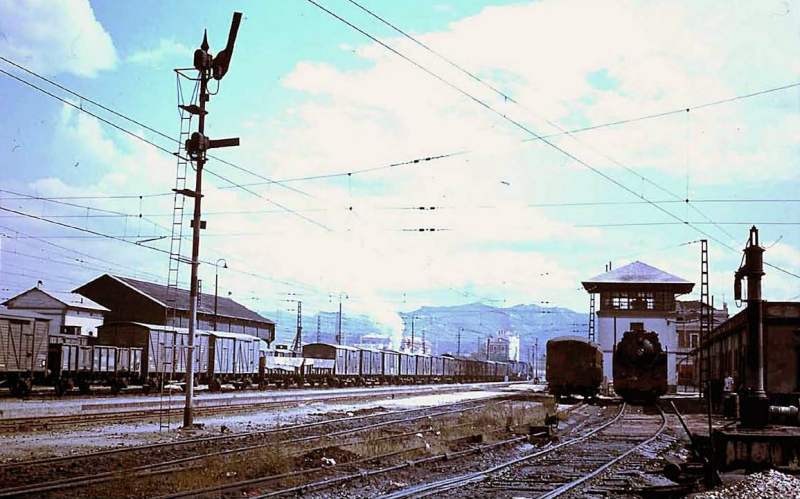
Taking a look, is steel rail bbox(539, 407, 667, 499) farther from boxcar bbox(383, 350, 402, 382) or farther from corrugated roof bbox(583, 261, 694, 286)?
boxcar bbox(383, 350, 402, 382)


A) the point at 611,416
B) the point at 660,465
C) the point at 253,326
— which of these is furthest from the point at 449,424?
the point at 253,326

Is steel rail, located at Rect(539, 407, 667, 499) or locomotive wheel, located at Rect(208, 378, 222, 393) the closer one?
steel rail, located at Rect(539, 407, 667, 499)

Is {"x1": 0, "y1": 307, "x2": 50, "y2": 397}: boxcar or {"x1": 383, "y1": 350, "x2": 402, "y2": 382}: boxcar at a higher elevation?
{"x1": 0, "y1": 307, "x2": 50, "y2": 397}: boxcar

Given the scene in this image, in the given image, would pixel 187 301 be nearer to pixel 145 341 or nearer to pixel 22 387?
pixel 145 341

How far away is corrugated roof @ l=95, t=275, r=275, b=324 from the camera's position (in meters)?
71.1

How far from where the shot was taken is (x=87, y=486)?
38.6ft

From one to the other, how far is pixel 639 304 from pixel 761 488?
4998 centimetres

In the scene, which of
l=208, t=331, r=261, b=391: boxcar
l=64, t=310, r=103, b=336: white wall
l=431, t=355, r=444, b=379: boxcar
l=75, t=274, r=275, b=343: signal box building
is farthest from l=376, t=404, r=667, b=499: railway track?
l=431, t=355, r=444, b=379: boxcar

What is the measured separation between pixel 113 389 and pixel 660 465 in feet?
93.7

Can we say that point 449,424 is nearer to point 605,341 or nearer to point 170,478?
point 170,478

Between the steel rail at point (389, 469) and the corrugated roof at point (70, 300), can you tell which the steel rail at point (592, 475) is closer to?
the steel rail at point (389, 469)

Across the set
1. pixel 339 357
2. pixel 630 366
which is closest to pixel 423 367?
pixel 339 357

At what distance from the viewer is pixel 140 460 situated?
14.9 meters

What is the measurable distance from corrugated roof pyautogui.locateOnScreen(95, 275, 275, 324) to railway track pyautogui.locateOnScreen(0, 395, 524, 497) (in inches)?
1930
